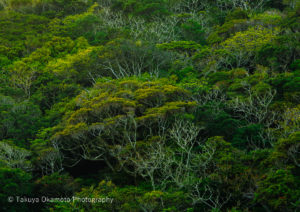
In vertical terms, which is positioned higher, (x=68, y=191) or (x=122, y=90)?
(x=122, y=90)

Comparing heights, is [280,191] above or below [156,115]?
below

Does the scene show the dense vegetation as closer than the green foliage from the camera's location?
No

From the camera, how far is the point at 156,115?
65.1 feet

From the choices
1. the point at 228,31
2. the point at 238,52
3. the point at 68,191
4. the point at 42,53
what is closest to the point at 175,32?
the point at 228,31

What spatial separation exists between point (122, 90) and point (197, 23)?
17.7 metres

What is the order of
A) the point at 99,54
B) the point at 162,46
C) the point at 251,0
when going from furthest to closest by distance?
1. the point at 251,0
2. the point at 162,46
3. the point at 99,54

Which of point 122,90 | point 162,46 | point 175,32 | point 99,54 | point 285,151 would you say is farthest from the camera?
point 175,32

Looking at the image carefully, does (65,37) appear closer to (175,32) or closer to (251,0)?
(175,32)

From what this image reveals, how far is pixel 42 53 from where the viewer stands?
1328 inches

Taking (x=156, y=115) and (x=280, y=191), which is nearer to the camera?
(x=280, y=191)

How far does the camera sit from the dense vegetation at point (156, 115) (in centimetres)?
1657

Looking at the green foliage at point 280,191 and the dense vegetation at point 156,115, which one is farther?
the dense vegetation at point 156,115

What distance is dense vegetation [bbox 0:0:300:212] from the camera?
1657 centimetres

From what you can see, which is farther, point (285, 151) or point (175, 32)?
point (175, 32)
